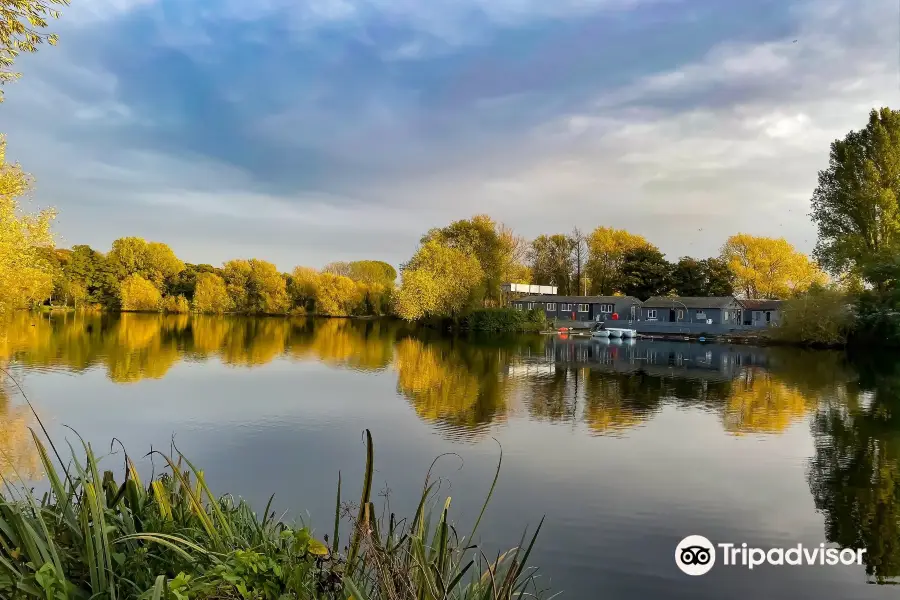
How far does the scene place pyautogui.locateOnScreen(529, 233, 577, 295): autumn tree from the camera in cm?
7812

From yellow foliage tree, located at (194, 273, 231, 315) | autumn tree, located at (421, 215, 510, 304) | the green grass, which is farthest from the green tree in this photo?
the green grass

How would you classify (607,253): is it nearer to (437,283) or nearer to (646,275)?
(646,275)

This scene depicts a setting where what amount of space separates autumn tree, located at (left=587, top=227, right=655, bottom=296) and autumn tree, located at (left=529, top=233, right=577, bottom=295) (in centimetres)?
329

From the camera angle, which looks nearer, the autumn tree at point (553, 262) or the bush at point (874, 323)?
the bush at point (874, 323)

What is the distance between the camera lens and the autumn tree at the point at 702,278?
218ft

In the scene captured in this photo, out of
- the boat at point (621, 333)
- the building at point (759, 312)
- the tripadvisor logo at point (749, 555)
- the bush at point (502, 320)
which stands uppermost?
the building at point (759, 312)

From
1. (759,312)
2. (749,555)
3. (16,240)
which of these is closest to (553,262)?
(759,312)

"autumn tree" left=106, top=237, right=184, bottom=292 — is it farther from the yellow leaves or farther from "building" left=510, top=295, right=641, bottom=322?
the yellow leaves

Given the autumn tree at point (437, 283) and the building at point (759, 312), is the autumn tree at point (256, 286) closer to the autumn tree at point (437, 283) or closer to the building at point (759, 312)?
the autumn tree at point (437, 283)

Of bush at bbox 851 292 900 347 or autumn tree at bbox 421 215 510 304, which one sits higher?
autumn tree at bbox 421 215 510 304

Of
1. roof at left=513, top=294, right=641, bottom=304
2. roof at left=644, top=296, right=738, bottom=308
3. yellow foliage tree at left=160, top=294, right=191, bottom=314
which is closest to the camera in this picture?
roof at left=644, top=296, right=738, bottom=308

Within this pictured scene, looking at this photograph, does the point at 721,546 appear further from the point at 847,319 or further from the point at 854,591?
the point at 847,319

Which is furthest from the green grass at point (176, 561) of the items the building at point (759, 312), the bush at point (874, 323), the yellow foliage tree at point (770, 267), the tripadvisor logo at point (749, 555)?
the yellow foliage tree at point (770, 267)

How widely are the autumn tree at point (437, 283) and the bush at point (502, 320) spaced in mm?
1765
